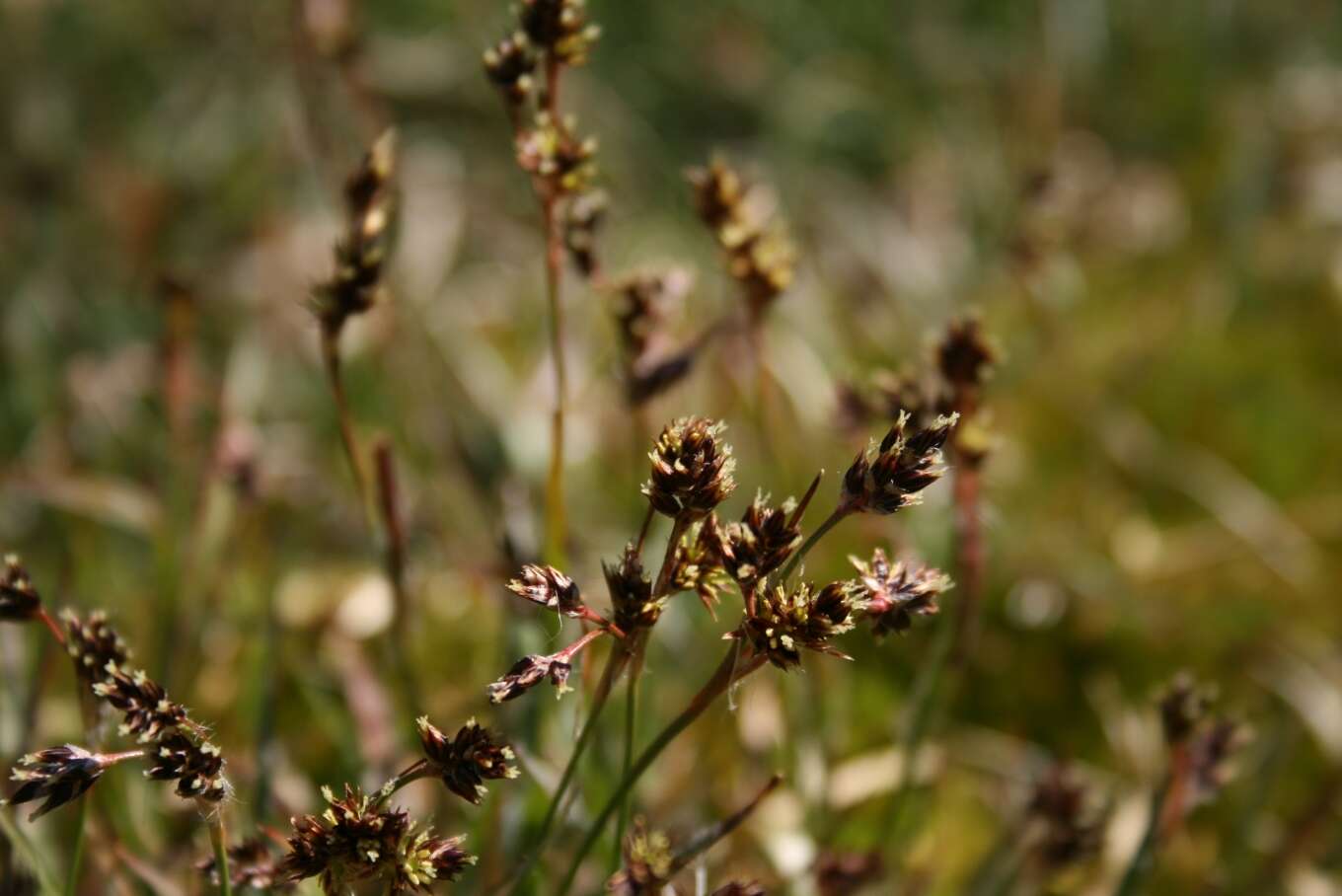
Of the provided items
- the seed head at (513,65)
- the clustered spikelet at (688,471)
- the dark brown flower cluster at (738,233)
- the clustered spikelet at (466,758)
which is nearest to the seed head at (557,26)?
the seed head at (513,65)

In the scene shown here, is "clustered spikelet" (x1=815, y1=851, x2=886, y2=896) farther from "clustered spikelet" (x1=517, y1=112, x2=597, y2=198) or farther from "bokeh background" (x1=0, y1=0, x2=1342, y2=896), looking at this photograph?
"clustered spikelet" (x1=517, y1=112, x2=597, y2=198)

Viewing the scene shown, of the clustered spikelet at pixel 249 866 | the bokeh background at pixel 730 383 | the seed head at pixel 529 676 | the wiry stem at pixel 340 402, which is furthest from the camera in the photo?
the bokeh background at pixel 730 383

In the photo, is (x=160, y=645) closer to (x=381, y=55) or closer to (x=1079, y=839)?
(x=1079, y=839)

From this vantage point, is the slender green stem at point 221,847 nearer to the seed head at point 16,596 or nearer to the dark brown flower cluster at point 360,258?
the seed head at point 16,596

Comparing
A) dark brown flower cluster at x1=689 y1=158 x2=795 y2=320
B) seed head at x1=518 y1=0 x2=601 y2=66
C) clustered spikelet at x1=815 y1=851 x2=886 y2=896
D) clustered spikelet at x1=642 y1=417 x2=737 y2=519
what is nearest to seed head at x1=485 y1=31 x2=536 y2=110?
seed head at x1=518 y1=0 x2=601 y2=66

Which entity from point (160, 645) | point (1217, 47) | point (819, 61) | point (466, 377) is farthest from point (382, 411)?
point (1217, 47)
